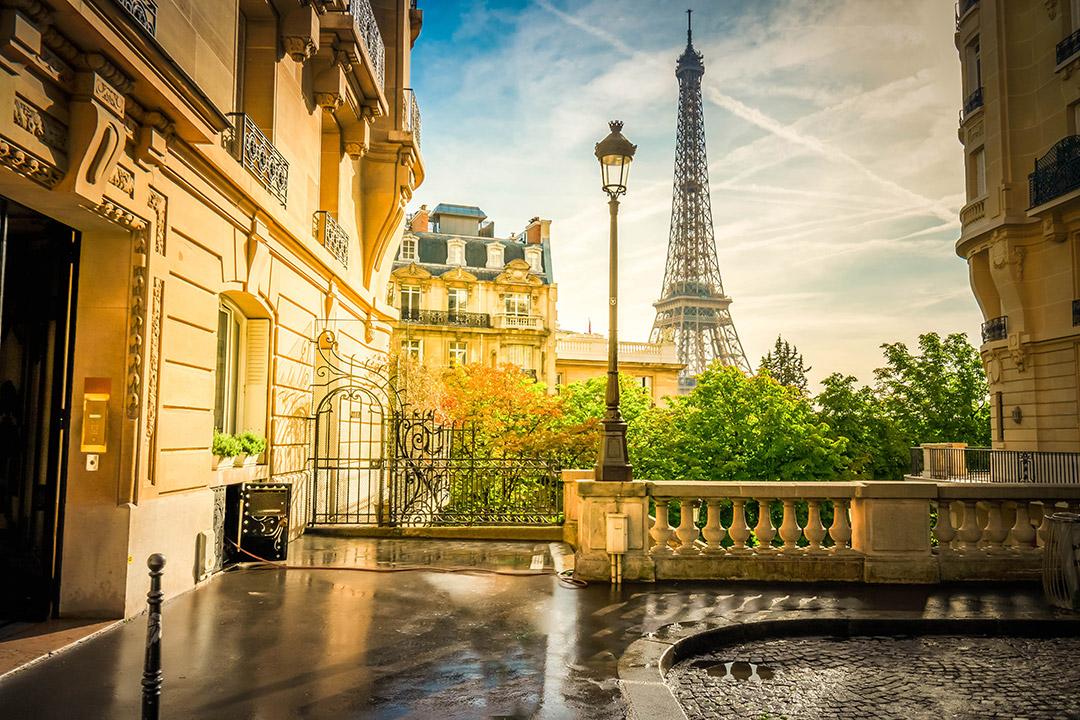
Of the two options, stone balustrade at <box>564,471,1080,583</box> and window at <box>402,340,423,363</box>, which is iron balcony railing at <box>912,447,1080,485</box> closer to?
stone balustrade at <box>564,471,1080,583</box>

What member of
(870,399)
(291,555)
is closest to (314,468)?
(291,555)

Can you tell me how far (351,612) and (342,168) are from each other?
1146 cm

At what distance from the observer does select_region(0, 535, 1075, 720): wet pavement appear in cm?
518

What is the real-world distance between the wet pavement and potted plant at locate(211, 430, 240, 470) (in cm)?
147

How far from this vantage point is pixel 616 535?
9.48m

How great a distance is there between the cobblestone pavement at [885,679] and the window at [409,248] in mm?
47688

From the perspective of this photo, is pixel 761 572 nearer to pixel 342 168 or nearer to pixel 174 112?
pixel 174 112

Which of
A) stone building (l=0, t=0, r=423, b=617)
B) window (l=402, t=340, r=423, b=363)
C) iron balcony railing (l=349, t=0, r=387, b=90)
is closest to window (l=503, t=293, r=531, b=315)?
window (l=402, t=340, r=423, b=363)

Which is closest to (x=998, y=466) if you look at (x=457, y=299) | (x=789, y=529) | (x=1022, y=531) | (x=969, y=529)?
(x=1022, y=531)

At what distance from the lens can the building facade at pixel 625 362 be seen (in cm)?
5466

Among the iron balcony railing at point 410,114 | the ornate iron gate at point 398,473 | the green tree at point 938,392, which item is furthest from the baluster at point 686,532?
the green tree at point 938,392

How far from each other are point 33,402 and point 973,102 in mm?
31777

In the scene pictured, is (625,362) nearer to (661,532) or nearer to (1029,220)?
(1029,220)

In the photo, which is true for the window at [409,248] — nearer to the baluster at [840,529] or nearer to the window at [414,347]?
the window at [414,347]
